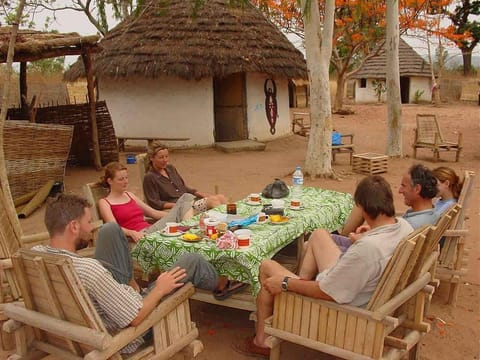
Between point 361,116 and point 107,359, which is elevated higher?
point 361,116

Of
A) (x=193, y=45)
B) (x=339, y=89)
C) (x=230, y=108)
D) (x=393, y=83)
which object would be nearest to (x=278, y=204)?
(x=393, y=83)

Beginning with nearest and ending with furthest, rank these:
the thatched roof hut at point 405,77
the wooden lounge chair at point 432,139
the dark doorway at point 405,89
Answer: the wooden lounge chair at point 432,139 < the thatched roof hut at point 405,77 < the dark doorway at point 405,89

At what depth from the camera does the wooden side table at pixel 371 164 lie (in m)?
9.41

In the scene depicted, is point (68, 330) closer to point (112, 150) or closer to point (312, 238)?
point (312, 238)

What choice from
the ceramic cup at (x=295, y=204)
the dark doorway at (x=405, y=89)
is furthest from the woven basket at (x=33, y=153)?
the dark doorway at (x=405, y=89)

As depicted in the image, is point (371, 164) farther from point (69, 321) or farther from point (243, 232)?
point (69, 321)

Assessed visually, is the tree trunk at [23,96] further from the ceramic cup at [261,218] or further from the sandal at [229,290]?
the sandal at [229,290]

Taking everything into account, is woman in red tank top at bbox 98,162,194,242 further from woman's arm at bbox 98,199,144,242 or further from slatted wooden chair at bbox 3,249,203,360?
slatted wooden chair at bbox 3,249,203,360

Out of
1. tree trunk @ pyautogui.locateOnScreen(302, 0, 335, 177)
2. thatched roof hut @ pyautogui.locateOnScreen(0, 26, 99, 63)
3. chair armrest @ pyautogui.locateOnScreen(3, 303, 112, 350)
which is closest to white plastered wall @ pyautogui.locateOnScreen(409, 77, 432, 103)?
tree trunk @ pyautogui.locateOnScreen(302, 0, 335, 177)

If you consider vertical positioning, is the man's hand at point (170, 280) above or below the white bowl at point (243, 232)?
below

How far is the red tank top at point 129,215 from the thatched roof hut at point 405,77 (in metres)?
24.1

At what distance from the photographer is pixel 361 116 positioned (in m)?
21.0

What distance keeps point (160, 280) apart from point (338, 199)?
2.41 meters

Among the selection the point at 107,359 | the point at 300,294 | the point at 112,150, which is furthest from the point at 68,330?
the point at 112,150
